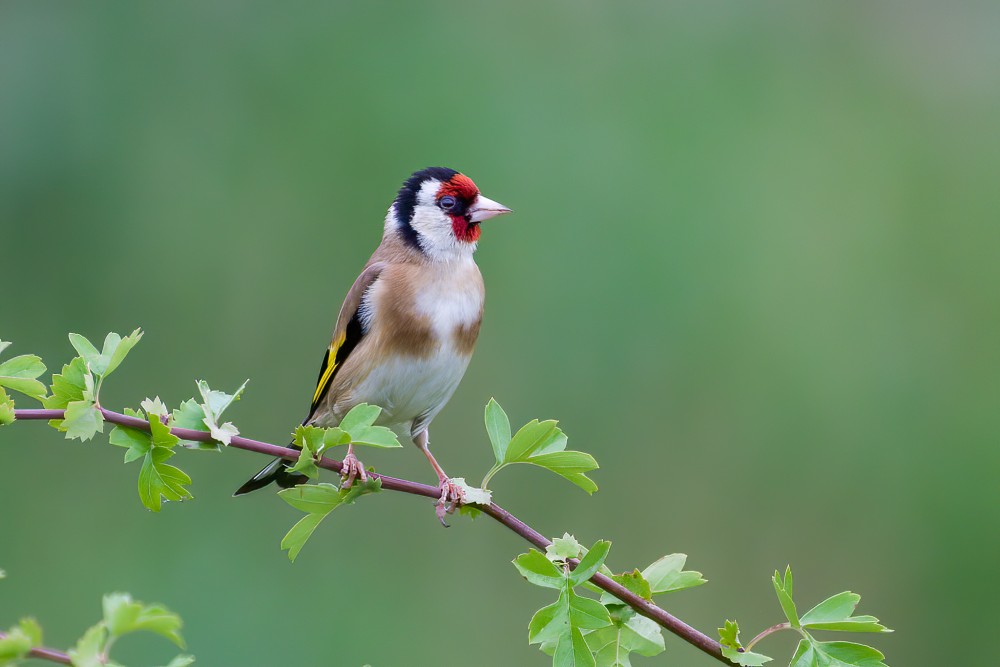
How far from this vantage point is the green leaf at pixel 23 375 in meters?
1.50

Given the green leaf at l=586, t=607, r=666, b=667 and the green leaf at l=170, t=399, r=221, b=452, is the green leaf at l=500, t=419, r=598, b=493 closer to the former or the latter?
the green leaf at l=586, t=607, r=666, b=667

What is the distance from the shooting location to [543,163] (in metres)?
5.46

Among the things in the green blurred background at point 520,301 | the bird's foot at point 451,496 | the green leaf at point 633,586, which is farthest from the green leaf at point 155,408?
the green blurred background at point 520,301

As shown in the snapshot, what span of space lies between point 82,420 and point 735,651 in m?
0.87

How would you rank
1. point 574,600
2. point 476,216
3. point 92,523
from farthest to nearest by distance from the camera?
point 92,523
point 476,216
point 574,600

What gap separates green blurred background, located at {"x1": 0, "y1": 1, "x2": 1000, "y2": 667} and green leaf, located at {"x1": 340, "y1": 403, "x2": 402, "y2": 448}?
3.33 metres

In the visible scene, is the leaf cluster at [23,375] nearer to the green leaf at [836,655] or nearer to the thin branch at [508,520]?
the thin branch at [508,520]

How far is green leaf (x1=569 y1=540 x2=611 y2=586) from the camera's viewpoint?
4.68 ft

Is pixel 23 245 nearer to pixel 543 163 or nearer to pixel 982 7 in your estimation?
pixel 543 163

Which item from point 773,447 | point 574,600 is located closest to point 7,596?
point 773,447

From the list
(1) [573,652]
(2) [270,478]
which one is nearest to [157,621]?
(1) [573,652]

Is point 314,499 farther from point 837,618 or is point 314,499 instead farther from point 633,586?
point 837,618

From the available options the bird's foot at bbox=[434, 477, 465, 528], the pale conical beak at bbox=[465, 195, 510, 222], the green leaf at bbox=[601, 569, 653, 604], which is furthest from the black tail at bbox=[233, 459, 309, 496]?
the green leaf at bbox=[601, 569, 653, 604]

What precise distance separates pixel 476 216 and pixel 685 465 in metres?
2.71
